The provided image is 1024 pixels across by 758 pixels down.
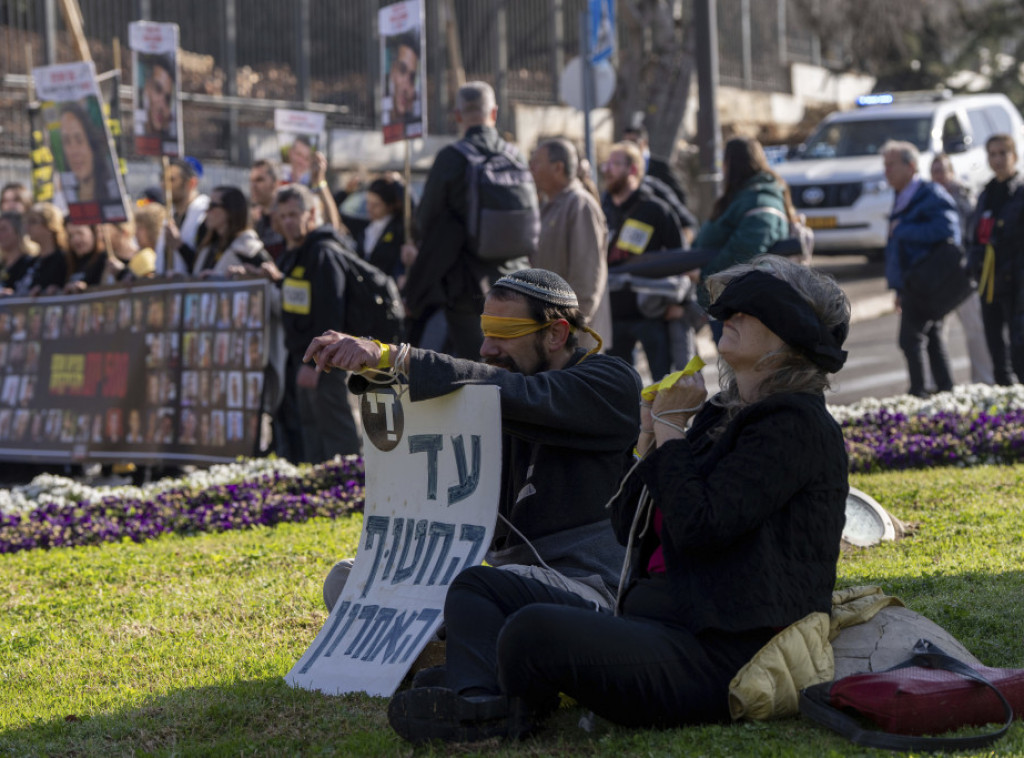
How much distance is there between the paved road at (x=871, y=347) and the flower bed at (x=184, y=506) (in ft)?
11.0

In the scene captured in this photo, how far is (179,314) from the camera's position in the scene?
1132 cm

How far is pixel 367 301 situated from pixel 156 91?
12.4ft

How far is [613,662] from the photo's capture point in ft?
12.8

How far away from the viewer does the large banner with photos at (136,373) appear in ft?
35.8

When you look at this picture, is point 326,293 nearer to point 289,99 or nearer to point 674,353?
point 674,353

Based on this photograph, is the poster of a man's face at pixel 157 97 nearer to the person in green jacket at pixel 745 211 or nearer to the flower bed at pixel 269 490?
the flower bed at pixel 269 490

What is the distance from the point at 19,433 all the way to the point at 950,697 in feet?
31.8

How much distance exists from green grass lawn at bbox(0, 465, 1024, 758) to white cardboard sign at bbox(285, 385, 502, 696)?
5.7 inches

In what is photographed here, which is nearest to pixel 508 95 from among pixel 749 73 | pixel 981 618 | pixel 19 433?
pixel 749 73

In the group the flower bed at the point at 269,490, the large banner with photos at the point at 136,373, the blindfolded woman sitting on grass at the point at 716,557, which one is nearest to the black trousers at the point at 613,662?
the blindfolded woman sitting on grass at the point at 716,557

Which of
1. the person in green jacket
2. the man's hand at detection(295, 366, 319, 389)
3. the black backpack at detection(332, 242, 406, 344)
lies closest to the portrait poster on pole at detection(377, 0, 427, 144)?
the black backpack at detection(332, 242, 406, 344)

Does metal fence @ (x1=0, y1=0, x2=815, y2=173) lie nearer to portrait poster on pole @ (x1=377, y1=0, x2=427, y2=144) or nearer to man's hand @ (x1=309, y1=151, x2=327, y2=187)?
man's hand @ (x1=309, y1=151, x2=327, y2=187)

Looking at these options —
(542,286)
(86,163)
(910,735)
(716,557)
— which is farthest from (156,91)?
(910,735)

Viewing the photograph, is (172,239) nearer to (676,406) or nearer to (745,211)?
(745,211)
